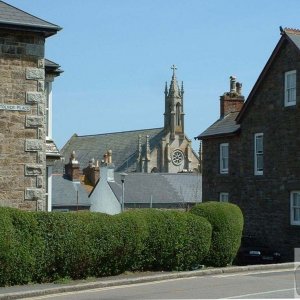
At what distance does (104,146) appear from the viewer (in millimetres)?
110750

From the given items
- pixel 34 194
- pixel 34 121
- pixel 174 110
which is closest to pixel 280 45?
pixel 34 121

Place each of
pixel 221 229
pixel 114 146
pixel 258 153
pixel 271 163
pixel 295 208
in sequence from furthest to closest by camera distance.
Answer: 1. pixel 114 146
2. pixel 258 153
3. pixel 271 163
4. pixel 295 208
5. pixel 221 229

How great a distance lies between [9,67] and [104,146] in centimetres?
9287

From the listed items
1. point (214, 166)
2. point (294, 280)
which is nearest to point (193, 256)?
point (294, 280)

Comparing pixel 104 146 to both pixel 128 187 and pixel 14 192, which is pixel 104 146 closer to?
pixel 128 187

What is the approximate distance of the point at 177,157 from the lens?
111 m

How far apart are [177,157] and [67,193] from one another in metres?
62.8

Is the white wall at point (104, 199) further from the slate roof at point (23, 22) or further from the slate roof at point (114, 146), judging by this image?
the slate roof at point (114, 146)

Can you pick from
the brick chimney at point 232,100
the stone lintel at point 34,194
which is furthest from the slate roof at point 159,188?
the stone lintel at point 34,194

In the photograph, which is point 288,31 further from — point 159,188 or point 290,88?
point 159,188

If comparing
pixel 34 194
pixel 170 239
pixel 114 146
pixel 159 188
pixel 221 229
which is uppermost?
pixel 114 146

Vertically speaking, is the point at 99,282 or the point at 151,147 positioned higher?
the point at 151,147

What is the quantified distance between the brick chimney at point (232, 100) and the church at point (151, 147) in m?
66.1

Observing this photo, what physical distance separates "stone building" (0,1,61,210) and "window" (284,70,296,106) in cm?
1505
